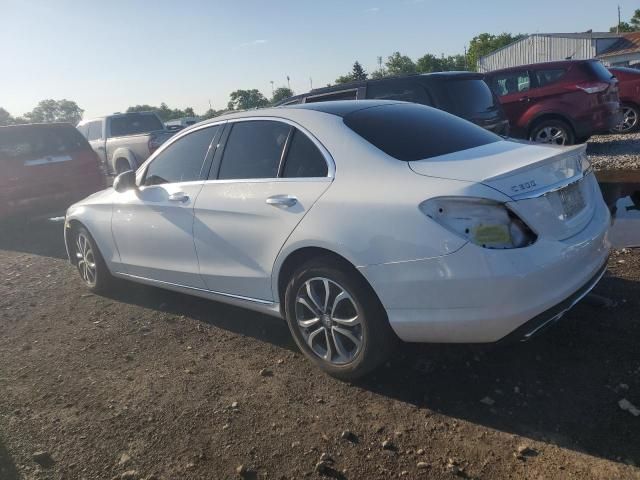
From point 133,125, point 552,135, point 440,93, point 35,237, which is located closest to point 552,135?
point 552,135

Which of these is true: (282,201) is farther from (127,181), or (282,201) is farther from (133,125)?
(133,125)

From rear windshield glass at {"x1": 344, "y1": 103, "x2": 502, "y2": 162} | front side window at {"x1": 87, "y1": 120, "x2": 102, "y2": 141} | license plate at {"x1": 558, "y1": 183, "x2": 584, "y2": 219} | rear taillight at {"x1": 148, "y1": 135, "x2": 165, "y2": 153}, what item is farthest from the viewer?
front side window at {"x1": 87, "y1": 120, "x2": 102, "y2": 141}

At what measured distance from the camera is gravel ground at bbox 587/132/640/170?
9.82 meters

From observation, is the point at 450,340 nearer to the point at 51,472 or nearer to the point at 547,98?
the point at 51,472

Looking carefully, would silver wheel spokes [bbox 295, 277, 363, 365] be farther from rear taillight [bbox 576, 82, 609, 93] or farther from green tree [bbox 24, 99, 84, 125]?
green tree [bbox 24, 99, 84, 125]

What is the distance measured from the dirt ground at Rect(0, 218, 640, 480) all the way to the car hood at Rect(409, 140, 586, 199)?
3.13 feet

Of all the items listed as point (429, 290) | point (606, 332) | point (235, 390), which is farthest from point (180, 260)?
point (606, 332)

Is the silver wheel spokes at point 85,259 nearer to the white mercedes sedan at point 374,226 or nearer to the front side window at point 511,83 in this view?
the white mercedes sedan at point 374,226

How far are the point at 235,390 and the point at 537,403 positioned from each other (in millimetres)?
1731

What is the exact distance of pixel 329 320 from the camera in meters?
3.38

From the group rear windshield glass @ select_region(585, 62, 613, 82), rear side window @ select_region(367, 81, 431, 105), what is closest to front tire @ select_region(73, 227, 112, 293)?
rear side window @ select_region(367, 81, 431, 105)

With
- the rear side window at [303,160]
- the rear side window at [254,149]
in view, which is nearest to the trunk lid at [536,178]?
the rear side window at [303,160]

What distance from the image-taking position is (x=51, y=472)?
9.53 feet

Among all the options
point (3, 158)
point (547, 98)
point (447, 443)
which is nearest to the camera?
point (447, 443)
